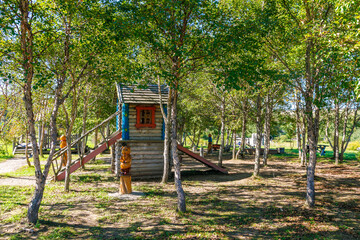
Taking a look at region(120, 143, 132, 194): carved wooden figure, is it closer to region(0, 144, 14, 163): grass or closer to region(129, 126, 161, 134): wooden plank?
region(129, 126, 161, 134): wooden plank

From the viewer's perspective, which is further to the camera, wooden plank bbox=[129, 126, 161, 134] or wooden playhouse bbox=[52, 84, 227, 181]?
wooden plank bbox=[129, 126, 161, 134]

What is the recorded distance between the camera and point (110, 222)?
303 inches

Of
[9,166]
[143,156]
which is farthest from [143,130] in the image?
[9,166]

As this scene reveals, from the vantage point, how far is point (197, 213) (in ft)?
28.0

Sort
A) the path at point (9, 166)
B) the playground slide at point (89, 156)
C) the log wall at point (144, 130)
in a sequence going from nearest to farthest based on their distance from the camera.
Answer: the playground slide at point (89, 156) < the log wall at point (144, 130) < the path at point (9, 166)

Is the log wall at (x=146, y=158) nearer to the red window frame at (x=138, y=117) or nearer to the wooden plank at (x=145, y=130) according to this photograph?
the wooden plank at (x=145, y=130)

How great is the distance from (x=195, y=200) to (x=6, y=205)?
24.3 ft

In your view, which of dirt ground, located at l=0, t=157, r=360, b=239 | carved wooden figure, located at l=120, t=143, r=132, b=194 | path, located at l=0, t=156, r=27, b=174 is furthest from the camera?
path, located at l=0, t=156, r=27, b=174

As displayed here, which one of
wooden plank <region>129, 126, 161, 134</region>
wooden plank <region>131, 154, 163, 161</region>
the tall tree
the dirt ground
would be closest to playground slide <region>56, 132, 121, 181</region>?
the dirt ground

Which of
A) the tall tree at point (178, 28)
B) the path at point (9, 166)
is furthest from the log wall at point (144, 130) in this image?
the path at point (9, 166)

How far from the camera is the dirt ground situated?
6.84 meters

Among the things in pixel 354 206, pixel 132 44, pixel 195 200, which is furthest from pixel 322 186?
pixel 132 44

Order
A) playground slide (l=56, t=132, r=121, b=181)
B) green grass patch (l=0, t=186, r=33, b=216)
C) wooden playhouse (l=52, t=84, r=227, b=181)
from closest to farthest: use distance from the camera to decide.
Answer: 1. green grass patch (l=0, t=186, r=33, b=216)
2. playground slide (l=56, t=132, r=121, b=181)
3. wooden playhouse (l=52, t=84, r=227, b=181)

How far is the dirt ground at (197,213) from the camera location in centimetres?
684
